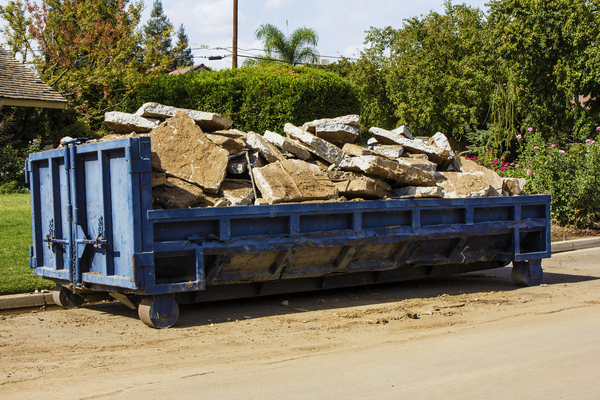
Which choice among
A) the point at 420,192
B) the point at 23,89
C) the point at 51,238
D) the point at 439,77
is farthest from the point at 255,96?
the point at 439,77

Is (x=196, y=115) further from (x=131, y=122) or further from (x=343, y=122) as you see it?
(x=343, y=122)

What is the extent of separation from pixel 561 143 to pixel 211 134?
59.0 ft

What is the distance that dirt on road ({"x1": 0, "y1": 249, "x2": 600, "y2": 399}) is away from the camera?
14.6 ft

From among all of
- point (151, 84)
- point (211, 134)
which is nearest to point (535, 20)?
point (151, 84)

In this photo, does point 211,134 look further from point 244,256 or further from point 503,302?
point 503,302

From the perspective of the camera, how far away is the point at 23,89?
1678 centimetres

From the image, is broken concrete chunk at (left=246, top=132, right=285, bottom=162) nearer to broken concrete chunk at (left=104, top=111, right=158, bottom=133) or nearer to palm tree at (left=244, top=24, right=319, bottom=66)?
broken concrete chunk at (left=104, top=111, right=158, bottom=133)

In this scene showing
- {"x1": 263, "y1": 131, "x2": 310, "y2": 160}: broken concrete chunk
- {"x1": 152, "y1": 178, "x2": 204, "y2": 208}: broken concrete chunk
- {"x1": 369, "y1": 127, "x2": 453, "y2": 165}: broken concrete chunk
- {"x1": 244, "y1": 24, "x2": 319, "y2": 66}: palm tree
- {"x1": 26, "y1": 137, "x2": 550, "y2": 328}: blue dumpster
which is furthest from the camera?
{"x1": 244, "y1": 24, "x2": 319, "y2": 66}: palm tree

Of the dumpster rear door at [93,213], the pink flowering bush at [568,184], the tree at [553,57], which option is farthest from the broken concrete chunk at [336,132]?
the tree at [553,57]

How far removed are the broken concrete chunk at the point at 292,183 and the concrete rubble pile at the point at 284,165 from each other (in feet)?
0.04

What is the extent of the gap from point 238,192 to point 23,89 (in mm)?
12726

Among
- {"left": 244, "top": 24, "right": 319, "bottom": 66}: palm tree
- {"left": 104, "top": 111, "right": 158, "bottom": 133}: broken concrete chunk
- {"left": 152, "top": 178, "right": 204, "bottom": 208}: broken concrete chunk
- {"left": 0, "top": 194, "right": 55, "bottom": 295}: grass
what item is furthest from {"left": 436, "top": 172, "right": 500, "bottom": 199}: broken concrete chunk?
{"left": 244, "top": 24, "right": 319, "bottom": 66}: palm tree

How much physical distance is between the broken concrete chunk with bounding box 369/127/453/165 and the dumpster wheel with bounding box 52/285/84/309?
464 cm

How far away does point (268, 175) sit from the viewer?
267 inches
